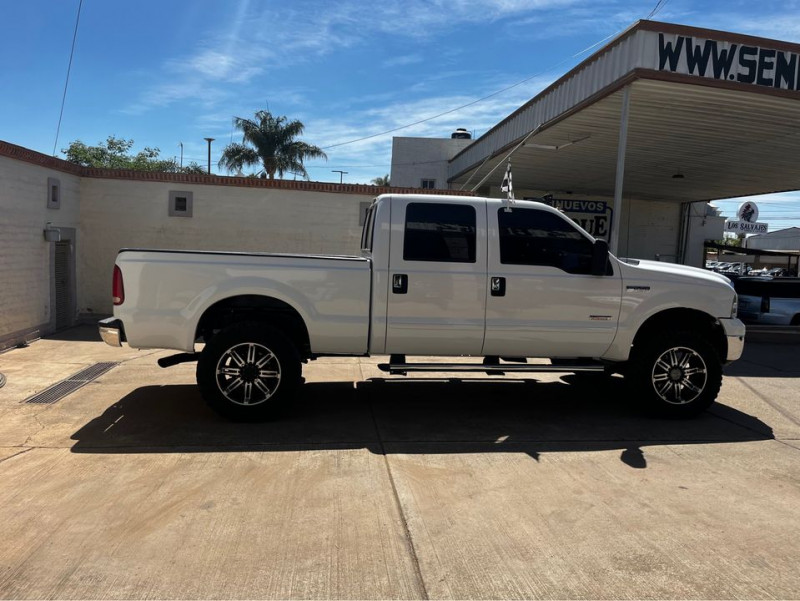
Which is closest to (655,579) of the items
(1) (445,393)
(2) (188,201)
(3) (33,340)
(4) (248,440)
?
(4) (248,440)

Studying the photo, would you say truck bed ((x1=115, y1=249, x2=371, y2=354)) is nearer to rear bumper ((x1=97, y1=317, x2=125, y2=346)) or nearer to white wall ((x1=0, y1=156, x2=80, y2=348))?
rear bumper ((x1=97, y1=317, x2=125, y2=346))

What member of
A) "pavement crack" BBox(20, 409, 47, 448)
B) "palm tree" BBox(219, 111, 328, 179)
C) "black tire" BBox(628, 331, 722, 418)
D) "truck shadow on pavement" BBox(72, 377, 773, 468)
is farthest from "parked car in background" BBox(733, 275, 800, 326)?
"palm tree" BBox(219, 111, 328, 179)

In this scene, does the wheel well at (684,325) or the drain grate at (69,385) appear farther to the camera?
the drain grate at (69,385)

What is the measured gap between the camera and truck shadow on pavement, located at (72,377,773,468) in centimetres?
518

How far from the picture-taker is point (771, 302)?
496 inches

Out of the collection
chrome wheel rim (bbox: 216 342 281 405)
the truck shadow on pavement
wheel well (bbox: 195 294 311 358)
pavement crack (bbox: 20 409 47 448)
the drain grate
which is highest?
wheel well (bbox: 195 294 311 358)

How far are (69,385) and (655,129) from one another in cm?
1278

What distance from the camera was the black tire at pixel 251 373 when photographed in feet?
18.3

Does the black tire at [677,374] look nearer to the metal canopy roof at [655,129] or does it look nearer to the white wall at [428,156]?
the metal canopy roof at [655,129]

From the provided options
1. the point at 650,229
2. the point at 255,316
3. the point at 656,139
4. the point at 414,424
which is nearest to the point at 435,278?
the point at 414,424

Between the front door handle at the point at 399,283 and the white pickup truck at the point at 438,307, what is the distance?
0.4 inches

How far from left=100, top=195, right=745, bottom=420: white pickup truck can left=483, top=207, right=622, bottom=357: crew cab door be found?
0.01 metres

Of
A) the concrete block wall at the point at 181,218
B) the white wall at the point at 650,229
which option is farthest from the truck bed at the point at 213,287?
the white wall at the point at 650,229

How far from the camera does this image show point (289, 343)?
563 centimetres
